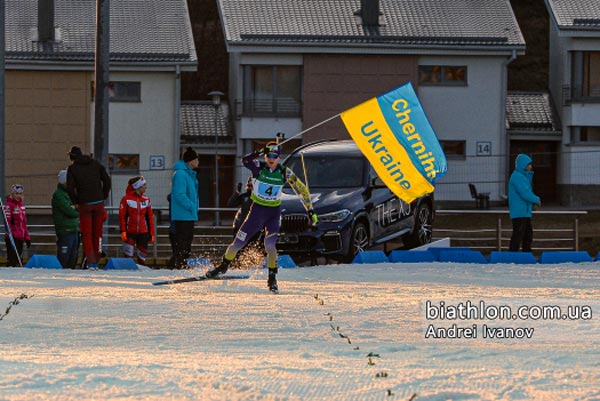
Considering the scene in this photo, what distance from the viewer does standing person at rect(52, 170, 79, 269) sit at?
21453 mm

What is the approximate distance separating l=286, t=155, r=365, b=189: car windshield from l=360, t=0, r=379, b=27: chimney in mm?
25578

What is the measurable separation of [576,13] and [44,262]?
31738 mm

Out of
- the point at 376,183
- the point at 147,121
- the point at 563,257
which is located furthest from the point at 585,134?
the point at 376,183

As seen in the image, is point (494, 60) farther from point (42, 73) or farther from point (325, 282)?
point (325, 282)

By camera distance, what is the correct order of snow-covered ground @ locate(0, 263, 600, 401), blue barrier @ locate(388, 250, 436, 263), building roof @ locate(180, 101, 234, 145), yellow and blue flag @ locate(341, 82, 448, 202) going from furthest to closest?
building roof @ locate(180, 101, 234, 145), blue barrier @ locate(388, 250, 436, 263), yellow and blue flag @ locate(341, 82, 448, 202), snow-covered ground @ locate(0, 263, 600, 401)

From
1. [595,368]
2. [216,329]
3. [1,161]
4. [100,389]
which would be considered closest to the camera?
[100,389]

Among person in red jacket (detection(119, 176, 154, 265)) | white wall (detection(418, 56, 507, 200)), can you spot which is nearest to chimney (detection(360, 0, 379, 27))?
white wall (detection(418, 56, 507, 200))

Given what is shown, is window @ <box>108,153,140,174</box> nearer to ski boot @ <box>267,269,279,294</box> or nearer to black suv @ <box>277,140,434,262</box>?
black suv @ <box>277,140,434,262</box>

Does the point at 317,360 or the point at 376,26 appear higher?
the point at 376,26

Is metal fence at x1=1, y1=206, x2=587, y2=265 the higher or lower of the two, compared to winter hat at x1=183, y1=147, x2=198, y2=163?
lower

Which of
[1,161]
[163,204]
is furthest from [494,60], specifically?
[1,161]

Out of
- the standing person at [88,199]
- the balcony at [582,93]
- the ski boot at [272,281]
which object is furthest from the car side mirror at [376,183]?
the balcony at [582,93]

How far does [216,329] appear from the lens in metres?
11.5

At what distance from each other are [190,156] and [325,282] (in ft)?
14.3
